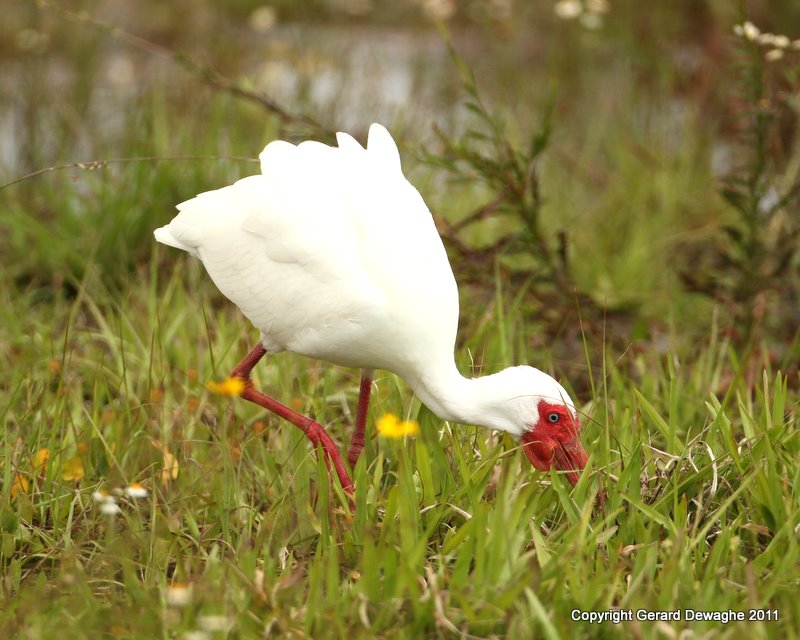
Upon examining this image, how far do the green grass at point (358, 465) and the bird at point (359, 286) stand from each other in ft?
0.43

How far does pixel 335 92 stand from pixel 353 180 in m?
3.13

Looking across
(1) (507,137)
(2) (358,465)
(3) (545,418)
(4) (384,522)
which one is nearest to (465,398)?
(3) (545,418)

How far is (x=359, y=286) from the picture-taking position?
3016mm

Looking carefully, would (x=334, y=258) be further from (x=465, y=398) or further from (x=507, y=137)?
(x=507, y=137)

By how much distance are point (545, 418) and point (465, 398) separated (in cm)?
21

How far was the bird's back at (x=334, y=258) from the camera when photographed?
3.03 meters

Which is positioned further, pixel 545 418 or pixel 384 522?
pixel 545 418

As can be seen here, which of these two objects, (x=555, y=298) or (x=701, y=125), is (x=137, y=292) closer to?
(x=555, y=298)

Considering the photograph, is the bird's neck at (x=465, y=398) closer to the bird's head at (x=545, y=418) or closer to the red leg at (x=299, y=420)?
the bird's head at (x=545, y=418)

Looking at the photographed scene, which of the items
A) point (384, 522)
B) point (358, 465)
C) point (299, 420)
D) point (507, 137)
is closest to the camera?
point (384, 522)

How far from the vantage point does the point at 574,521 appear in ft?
9.45

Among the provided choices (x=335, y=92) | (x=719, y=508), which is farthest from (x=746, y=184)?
(x=335, y=92)

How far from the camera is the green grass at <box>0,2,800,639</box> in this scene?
258 cm

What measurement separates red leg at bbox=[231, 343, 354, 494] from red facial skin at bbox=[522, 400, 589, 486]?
50 cm
